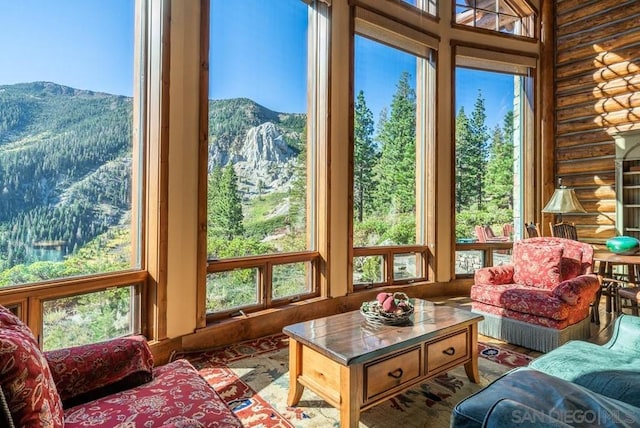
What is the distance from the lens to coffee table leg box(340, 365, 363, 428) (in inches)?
74.4

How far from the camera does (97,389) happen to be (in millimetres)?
1606

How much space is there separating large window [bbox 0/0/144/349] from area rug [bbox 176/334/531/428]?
86 cm

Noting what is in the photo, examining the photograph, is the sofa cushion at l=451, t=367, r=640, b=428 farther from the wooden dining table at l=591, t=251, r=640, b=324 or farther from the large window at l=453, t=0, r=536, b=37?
the large window at l=453, t=0, r=536, b=37

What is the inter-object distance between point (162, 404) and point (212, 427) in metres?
0.29

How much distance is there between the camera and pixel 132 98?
296 cm

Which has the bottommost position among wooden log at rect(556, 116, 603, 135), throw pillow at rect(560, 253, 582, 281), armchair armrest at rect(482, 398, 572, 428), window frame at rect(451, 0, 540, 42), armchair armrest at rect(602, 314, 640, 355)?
armchair armrest at rect(602, 314, 640, 355)

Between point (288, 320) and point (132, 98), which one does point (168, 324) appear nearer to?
point (288, 320)

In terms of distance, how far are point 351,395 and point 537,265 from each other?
2.85 meters

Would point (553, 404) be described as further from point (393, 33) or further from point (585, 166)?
point (585, 166)

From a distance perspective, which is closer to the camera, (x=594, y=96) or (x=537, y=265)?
(x=537, y=265)

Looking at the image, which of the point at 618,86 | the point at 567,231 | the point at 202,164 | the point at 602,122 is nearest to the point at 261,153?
the point at 202,164

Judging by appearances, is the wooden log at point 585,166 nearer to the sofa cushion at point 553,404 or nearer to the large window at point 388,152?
the large window at point 388,152

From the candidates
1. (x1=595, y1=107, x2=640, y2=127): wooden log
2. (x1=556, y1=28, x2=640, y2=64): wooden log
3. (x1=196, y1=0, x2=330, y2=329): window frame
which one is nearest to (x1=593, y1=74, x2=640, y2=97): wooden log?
(x1=595, y1=107, x2=640, y2=127): wooden log

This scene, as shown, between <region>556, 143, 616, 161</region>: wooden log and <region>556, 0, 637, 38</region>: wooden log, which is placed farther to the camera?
<region>556, 143, 616, 161</region>: wooden log
